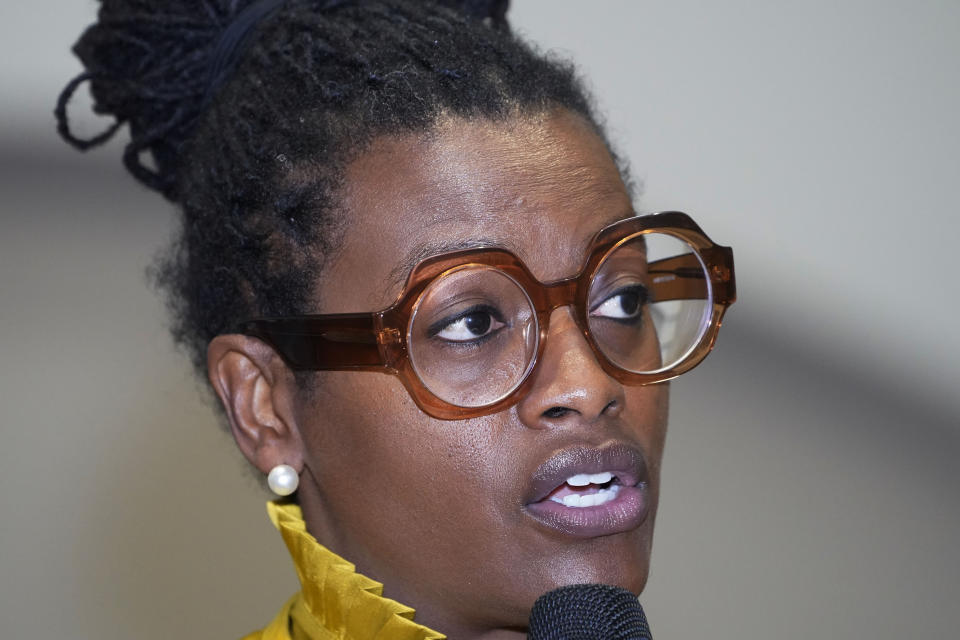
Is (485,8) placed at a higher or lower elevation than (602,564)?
higher

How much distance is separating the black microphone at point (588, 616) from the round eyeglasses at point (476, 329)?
0.26 metres

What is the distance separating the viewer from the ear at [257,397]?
1.42m

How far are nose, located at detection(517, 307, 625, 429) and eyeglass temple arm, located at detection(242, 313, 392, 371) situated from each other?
0.57 ft

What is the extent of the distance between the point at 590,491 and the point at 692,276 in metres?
0.34

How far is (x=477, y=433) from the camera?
1.26 meters

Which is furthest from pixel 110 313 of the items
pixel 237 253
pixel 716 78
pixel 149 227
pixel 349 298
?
pixel 716 78

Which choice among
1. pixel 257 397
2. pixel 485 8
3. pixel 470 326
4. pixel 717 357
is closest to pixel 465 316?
pixel 470 326

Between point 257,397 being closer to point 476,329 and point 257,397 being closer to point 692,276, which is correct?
point 476,329

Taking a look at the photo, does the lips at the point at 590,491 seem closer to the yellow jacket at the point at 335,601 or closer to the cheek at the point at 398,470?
the cheek at the point at 398,470

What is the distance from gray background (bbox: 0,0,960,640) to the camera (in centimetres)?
233

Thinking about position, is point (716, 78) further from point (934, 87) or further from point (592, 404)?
point (592, 404)

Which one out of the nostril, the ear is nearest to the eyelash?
the nostril

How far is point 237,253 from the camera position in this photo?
1.46m

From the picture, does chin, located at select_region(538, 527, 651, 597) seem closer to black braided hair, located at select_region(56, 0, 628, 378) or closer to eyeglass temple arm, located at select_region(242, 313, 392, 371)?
eyeglass temple arm, located at select_region(242, 313, 392, 371)
